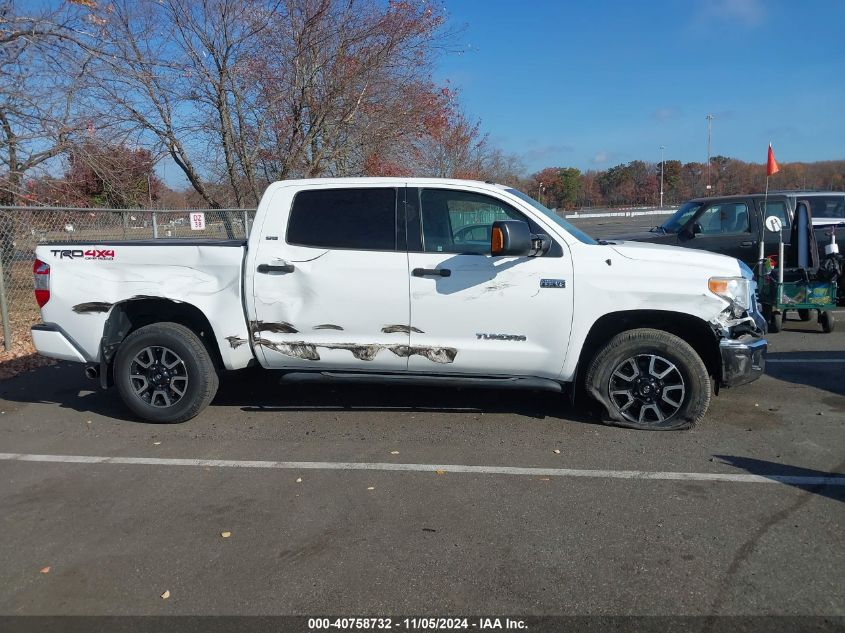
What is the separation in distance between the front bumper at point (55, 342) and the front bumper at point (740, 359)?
17.5 ft

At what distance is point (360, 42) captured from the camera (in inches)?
597

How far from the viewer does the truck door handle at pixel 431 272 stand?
5.12 m

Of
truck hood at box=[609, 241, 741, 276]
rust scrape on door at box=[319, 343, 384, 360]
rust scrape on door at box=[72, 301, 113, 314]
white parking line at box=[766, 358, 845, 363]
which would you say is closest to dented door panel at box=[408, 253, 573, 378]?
Result: rust scrape on door at box=[319, 343, 384, 360]

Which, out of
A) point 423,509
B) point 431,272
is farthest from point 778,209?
point 423,509

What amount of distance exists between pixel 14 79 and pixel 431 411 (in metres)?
8.47

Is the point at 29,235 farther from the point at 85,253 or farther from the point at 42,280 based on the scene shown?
the point at 85,253

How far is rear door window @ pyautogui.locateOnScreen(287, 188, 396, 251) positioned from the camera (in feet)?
17.4


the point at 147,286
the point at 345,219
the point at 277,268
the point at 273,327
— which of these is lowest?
the point at 273,327

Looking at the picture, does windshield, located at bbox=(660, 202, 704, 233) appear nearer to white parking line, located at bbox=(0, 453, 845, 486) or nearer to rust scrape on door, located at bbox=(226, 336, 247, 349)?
white parking line, located at bbox=(0, 453, 845, 486)

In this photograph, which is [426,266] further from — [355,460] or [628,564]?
[628,564]

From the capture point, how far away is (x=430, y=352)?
525 cm

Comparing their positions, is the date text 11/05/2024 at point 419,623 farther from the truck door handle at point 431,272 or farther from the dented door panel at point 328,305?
the truck door handle at point 431,272

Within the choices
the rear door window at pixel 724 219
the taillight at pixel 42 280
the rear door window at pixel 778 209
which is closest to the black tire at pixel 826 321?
the rear door window at pixel 724 219

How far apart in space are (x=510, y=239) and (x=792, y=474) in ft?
8.11
